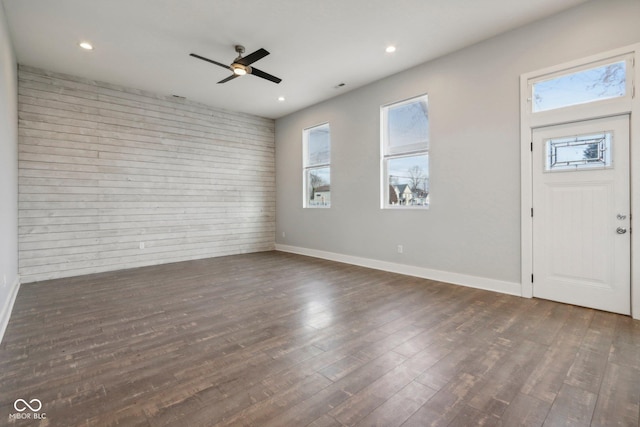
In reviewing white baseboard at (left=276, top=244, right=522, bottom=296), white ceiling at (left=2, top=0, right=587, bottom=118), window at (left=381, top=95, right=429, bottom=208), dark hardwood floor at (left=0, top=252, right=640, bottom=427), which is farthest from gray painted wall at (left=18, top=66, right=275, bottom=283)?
window at (left=381, top=95, right=429, bottom=208)

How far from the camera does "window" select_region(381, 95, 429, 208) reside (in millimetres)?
4707

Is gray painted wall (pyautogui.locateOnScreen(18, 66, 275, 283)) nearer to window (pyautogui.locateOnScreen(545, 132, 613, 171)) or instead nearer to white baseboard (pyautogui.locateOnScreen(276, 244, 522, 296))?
white baseboard (pyautogui.locateOnScreen(276, 244, 522, 296))

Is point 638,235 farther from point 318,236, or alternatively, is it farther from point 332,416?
point 318,236

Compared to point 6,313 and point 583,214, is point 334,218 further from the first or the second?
point 6,313

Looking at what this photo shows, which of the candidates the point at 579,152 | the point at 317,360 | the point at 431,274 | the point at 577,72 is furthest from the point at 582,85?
the point at 317,360

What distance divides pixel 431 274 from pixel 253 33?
413 cm

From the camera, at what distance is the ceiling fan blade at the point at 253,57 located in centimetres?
345

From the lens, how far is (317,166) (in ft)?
21.6

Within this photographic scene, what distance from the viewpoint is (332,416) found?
5.28ft

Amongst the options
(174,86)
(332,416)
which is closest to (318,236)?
(174,86)

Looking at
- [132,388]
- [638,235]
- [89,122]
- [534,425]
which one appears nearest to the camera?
[534,425]

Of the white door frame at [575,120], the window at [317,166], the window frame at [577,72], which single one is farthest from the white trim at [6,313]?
the window frame at [577,72]

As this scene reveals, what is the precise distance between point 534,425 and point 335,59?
4531 mm

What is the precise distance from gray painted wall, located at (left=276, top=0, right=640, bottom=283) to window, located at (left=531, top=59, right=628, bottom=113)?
0.18m
